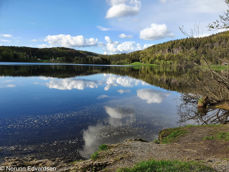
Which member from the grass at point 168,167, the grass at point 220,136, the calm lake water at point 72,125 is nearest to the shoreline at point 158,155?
the grass at point 220,136

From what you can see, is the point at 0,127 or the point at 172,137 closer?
the point at 172,137

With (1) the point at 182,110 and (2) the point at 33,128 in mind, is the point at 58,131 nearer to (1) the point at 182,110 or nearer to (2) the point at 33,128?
(2) the point at 33,128

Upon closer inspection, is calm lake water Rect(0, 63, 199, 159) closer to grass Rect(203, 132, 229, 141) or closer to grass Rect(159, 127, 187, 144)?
grass Rect(159, 127, 187, 144)

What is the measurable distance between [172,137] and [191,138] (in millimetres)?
1340

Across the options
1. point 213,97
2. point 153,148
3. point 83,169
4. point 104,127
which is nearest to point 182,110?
point 213,97

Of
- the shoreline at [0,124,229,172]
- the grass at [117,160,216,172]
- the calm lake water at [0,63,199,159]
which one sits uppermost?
the grass at [117,160,216,172]

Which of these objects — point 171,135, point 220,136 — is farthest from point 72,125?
point 220,136

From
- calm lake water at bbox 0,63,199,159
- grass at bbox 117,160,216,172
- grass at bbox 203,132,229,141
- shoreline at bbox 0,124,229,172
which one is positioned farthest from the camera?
calm lake water at bbox 0,63,199,159

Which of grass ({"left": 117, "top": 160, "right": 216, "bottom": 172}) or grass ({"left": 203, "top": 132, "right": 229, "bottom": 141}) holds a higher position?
grass ({"left": 117, "top": 160, "right": 216, "bottom": 172})

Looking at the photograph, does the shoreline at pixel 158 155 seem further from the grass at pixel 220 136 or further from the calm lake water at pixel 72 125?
the calm lake water at pixel 72 125

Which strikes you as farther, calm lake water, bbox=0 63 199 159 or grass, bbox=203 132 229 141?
calm lake water, bbox=0 63 199 159

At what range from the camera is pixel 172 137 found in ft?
40.5

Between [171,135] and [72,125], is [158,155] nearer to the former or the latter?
[171,135]

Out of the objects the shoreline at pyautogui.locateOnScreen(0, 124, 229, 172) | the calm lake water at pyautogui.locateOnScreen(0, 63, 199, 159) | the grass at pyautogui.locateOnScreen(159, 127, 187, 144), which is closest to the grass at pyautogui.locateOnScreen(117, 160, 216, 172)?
the shoreline at pyautogui.locateOnScreen(0, 124, 229, 172)
